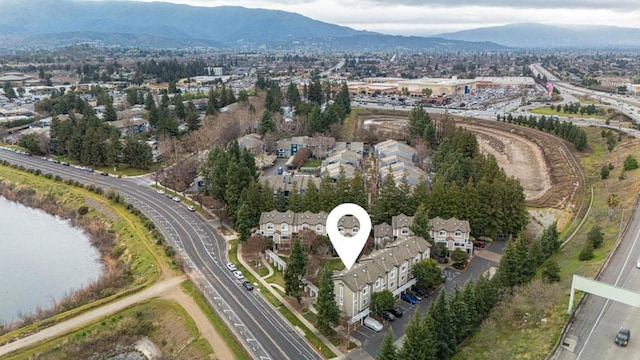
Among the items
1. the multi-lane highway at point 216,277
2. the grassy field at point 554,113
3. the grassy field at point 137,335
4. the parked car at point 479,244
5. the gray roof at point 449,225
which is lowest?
the grassy field at point 137,335

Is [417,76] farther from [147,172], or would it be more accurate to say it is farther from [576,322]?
[576,322]

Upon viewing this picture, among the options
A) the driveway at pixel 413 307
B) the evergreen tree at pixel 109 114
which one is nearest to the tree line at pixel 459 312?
the driveway at pixel 413 307

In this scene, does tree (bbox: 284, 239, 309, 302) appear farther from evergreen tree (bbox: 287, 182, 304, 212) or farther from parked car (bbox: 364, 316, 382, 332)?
evergreen tree (bbox: 287, 182, 304, 212)

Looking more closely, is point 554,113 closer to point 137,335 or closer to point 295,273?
point 295,273

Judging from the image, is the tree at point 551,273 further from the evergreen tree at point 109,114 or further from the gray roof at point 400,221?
the evergreen tree at point 109,114

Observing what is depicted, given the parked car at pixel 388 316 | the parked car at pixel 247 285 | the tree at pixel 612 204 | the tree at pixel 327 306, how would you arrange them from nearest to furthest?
the tree at pixel 327 306 < the parked car at pixel 388 316 < the parked car at pixel 247 285 < the tree at pixel 612 204

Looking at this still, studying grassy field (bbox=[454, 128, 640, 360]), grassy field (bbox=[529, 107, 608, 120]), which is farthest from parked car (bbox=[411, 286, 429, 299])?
grassy field (bbox=[529, 107, 608, 120])

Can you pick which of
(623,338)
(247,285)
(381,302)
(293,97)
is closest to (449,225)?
(381,302)

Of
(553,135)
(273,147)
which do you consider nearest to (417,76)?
(553,135)
